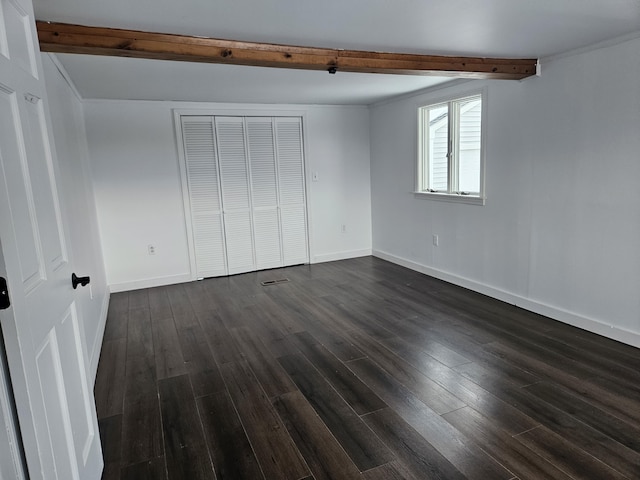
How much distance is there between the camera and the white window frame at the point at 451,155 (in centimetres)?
407

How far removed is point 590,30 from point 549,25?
36 centimetres

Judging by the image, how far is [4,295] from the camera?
1.06 meters

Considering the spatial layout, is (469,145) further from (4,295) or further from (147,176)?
(4,295)

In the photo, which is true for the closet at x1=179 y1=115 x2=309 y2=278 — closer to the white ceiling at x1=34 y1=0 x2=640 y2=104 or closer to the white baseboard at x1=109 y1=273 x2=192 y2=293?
the white baseboard at x1=109 y1=273 x2=192 y2=293

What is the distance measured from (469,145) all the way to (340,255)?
2496 mm

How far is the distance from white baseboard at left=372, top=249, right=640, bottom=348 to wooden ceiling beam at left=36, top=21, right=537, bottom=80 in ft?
6.55

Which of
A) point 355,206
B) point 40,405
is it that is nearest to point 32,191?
point 40,405

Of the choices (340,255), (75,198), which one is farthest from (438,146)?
(75,198)

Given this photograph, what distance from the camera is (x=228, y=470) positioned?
75.9 inches

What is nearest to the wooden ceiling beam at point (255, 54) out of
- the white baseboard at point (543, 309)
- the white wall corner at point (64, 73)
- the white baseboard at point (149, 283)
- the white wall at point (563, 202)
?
the white wall at point (563, 202)

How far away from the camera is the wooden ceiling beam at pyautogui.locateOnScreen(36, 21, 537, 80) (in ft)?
7.23

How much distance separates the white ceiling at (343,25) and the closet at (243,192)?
143 centimetres

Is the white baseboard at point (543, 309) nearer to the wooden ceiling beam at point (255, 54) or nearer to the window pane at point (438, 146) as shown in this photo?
the window pane at point (438, 146)

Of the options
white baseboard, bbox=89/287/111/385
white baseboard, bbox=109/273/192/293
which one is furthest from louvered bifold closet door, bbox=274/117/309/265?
white baseboard, bbox=89/287/111/385
